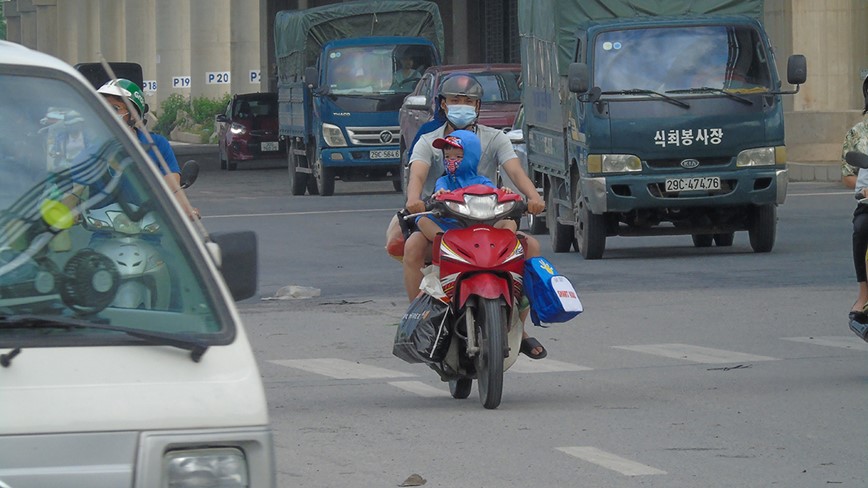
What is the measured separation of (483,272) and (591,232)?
9074 millimetres

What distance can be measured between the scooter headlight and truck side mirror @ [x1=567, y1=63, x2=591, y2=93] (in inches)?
320

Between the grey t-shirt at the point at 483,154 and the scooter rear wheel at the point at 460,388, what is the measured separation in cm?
98

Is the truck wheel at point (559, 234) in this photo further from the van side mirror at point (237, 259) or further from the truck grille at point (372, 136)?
the van side mirror at point (237, 259)

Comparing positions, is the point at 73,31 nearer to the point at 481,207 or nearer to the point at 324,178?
the point at 324,178

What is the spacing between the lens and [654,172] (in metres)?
17.5

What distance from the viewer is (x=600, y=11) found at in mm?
19031

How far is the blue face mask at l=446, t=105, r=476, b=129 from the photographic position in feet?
31.3

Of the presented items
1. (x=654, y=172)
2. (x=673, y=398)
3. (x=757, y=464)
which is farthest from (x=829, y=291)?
(x=757, y=464)

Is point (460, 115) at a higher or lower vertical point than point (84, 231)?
higher

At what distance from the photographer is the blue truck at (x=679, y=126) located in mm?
17453

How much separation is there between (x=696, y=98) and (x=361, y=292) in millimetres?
4066

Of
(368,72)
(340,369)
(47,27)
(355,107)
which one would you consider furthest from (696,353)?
(47,27)

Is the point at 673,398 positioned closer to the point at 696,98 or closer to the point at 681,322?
the point at 681,322

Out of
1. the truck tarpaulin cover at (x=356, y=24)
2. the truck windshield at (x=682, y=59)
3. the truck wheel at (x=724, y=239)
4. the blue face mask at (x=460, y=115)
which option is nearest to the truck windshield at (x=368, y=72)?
the truck tarpaulin cover at (x=356, y=24)
